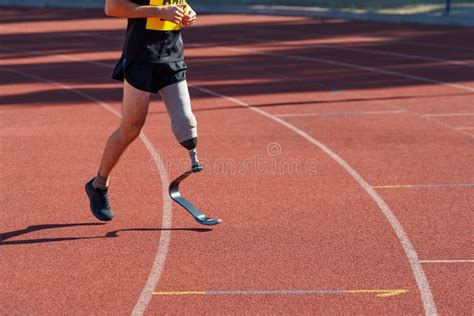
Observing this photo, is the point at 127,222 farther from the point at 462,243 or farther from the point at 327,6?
the point at 327,6

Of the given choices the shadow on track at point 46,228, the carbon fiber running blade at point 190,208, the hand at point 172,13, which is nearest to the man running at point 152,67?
the hand at point 172,13

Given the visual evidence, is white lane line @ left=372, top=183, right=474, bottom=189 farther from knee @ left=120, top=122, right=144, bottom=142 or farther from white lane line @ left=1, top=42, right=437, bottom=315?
knee @ left=120, top=122, right=144, bottom=142

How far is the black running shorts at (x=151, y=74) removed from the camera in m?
8.61

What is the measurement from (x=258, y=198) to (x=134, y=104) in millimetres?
1892

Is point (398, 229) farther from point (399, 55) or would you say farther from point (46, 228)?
point (399, 55)

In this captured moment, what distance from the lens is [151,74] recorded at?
8617mm

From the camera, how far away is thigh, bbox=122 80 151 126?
866 centimetres

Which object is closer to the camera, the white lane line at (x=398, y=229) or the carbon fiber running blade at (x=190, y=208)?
the white lane line at (x=398, y=229)

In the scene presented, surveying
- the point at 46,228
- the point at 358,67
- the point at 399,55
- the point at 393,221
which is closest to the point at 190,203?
the point at 46,228

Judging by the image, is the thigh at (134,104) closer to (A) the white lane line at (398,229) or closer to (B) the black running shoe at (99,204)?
(B) the black running shoe at (99,204)

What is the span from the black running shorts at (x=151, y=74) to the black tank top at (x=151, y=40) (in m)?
0.04

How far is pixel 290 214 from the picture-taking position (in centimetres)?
952

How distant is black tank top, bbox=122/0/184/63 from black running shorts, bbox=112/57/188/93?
41mm

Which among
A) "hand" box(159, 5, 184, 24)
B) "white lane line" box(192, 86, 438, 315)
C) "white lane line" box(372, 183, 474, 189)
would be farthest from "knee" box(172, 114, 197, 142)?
"white lane line" box(372, 183, 474, 189)
